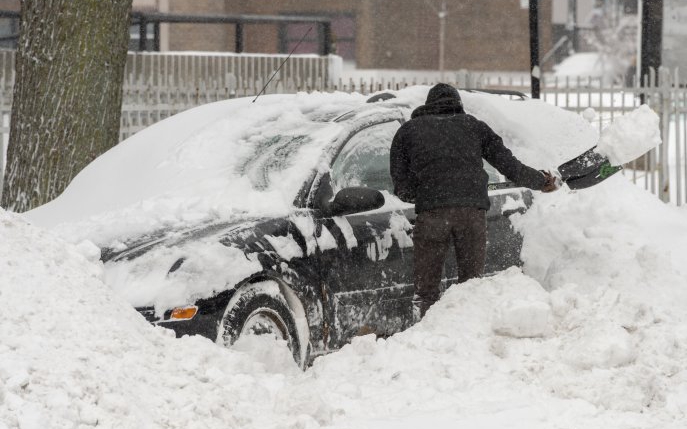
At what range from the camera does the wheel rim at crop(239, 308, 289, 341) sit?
636 centimetres

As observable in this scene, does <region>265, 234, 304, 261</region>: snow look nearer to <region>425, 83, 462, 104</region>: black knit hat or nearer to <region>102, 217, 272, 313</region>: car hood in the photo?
<region>102, 217, 272, 313</region>: car hood

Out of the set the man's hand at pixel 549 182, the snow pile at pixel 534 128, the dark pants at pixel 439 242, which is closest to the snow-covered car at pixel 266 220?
the dark pants at pixel 439 242

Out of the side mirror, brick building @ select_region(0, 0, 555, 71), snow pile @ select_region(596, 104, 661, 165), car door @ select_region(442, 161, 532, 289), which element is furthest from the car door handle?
brick building @ select_region(0, 0, 555, 71)

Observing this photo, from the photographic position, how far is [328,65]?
55.6ft

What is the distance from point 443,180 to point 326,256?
3.15ft

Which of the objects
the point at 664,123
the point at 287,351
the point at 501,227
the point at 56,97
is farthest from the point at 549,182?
the point at 664,123

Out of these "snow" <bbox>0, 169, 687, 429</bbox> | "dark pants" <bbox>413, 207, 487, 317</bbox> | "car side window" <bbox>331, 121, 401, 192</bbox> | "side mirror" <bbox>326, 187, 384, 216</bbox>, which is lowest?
"snow" <bbox>0, 169, 687, 429</bbox>

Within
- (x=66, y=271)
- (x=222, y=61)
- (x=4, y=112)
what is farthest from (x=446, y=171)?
(x=222, y=61)

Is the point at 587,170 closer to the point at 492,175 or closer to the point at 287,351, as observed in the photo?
the point at 492,175

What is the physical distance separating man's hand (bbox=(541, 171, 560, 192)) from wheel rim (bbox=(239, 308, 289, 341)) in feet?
7.09

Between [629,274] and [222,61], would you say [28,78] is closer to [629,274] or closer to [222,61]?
[629,274]

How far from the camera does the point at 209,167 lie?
730 centimetres

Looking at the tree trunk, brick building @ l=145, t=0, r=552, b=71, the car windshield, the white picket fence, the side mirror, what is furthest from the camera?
brick building @ l=145, t=0, r=552, b=71

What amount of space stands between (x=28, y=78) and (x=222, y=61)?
20.7 feet
